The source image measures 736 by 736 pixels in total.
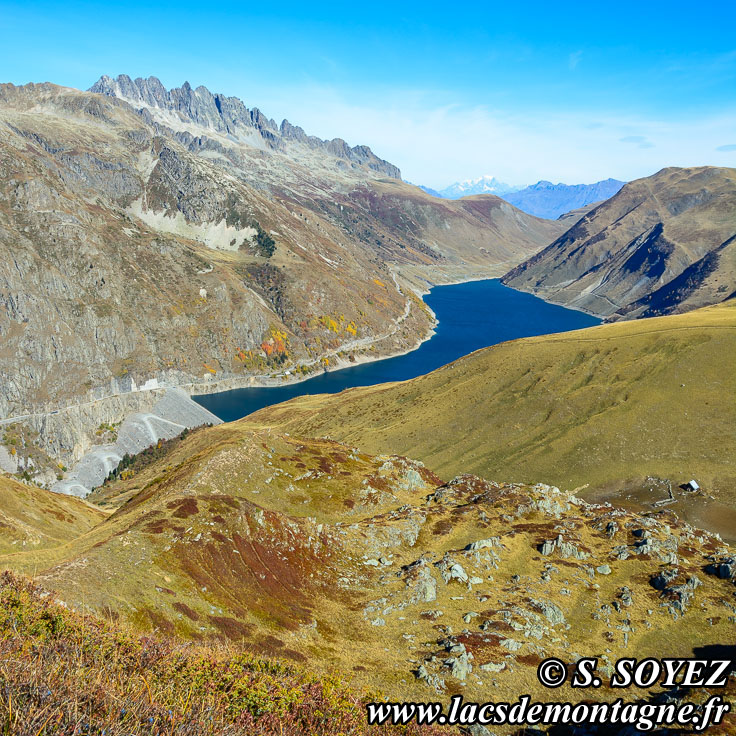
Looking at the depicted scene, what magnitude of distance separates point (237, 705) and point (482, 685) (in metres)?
30.3

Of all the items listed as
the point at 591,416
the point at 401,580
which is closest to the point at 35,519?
the point at 401,580

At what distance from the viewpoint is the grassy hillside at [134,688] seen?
443 inches

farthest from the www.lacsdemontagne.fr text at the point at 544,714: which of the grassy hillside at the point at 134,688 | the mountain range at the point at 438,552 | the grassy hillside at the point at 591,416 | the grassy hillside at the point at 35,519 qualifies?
the grassy hillside at the point at 591,416

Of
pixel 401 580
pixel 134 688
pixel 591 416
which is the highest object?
pixel 134 688

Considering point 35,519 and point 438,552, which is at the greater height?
point 35,519

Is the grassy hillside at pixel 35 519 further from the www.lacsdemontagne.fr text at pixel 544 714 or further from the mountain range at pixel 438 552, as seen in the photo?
the www.lacsdemontagne.fr text at pixel 544 714

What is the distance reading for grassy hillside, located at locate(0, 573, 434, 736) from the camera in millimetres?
11250

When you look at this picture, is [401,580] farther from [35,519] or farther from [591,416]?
[591,416]

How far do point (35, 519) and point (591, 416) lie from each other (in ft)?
405

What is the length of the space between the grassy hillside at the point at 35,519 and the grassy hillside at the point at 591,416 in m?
77.8

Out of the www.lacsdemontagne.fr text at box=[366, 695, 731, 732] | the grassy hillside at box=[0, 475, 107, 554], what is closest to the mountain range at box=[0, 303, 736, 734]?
the grassy hillside at box=[0, 475, 107, 554]

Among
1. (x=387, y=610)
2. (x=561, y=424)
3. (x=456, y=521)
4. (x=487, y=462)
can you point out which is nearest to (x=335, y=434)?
(x=487, y=462)

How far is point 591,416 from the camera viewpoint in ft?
407

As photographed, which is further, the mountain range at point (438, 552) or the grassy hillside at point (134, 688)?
the mountain range at point (438, 552)
